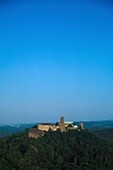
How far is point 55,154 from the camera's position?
26.7 m

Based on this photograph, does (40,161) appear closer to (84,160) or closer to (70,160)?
(70,160)

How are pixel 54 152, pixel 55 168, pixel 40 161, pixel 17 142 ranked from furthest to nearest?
pixel 17 142, pixel 54 152, pixel 40 161, pixel 55 168

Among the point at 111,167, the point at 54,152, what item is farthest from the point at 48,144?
the point at 111,167

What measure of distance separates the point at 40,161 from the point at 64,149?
15.9ft

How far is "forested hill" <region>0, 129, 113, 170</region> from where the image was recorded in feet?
77.9

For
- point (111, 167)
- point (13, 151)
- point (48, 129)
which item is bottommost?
point (111, 167)

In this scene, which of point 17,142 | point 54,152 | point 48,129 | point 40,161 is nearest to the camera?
point 40,161

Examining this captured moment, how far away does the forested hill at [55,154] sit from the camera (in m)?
23.8

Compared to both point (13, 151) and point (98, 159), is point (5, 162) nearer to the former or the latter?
point (13, 151)

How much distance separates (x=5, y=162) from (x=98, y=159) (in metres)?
13.0

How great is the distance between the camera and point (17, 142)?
29281 mm

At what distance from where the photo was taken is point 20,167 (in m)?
23.4

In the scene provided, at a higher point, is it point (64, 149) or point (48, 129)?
point (48, 129)

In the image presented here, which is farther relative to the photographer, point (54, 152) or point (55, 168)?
point (54, 152)
